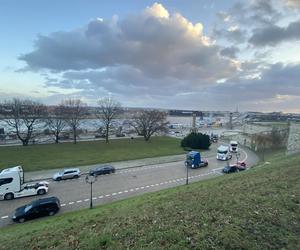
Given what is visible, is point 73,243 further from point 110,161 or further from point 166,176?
point 110,161

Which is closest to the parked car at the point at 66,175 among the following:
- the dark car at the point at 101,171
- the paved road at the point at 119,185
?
the paved road at the point at 119,185

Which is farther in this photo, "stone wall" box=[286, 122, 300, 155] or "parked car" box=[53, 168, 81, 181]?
"stone wall" box=[286, 122, 300, 155]

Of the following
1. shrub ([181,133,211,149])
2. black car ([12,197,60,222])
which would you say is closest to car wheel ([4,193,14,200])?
black car ([12,197,60,222])

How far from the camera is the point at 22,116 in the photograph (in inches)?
2007

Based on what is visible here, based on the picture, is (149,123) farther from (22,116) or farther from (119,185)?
(119,185)

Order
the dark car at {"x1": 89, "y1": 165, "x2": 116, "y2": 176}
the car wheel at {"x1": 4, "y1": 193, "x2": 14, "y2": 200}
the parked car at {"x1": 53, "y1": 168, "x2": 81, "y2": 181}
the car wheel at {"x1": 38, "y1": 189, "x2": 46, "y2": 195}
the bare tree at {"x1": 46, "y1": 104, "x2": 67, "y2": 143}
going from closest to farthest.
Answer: the car wheel at {"x1": 4, "y1": 193, "x2": 14, "y2": 200} < the car wheel at {"x1": 38, "y1": 189, "x2": 46, "y2": 195} < the parked car at {"x1": 53, "y1": 168, "x2": 81, "y2": 181} < the dark car at {"x1": 89, "y1": 165, "x2": 116, "y2": 176} < the bare tree at {"x1": 46, "y1": 104, "x2": 67, "y2": 143}

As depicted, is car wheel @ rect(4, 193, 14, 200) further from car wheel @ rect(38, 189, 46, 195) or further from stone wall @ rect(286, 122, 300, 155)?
stone wall @ rect(286, 122, 300, 155)

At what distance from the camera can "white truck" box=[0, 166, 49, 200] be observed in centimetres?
2039

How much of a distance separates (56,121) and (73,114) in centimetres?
446

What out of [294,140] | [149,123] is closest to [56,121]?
[149,123]

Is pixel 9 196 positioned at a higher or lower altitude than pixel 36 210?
lower

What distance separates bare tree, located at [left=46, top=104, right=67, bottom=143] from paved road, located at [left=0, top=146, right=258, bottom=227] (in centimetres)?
3073

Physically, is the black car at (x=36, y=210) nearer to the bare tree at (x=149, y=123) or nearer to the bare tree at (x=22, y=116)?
the bare tree at (x=22, y=116)

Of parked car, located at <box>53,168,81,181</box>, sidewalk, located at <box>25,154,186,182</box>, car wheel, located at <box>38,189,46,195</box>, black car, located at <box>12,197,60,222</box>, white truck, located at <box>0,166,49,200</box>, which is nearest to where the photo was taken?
black car, located at <box>12,197,60,222</box>
